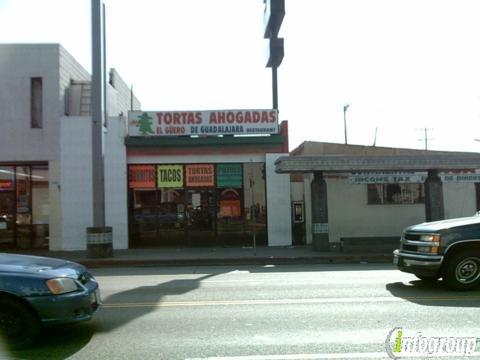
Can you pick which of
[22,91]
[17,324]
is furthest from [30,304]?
[22,91]

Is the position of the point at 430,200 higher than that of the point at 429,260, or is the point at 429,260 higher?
the point at 430,200

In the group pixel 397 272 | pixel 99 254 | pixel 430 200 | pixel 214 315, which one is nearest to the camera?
pixel 214 315

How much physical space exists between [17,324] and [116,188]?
1369 centimetres

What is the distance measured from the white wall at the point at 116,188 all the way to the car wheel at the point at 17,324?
44.3ft

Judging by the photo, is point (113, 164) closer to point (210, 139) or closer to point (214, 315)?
point (210, 139)

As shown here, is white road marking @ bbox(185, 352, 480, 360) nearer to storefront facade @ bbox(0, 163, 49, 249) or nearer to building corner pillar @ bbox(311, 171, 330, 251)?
building corner pillar @ bbox(311, 171, 330, 251)

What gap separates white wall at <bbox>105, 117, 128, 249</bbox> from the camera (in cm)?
1945

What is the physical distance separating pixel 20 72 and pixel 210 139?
23.6ft

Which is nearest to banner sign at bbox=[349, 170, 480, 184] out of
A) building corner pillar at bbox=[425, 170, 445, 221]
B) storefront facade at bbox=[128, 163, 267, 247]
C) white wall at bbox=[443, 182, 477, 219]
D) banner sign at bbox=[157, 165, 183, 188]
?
building corner pillar at bbox=[425, 170, 445, 221]

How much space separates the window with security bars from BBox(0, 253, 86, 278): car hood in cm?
1524

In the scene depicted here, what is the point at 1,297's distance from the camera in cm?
600

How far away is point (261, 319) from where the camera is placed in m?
7.31

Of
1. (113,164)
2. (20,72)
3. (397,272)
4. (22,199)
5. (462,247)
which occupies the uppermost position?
(20,72)

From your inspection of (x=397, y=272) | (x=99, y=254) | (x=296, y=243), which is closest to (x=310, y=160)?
(x=296, y=243)
